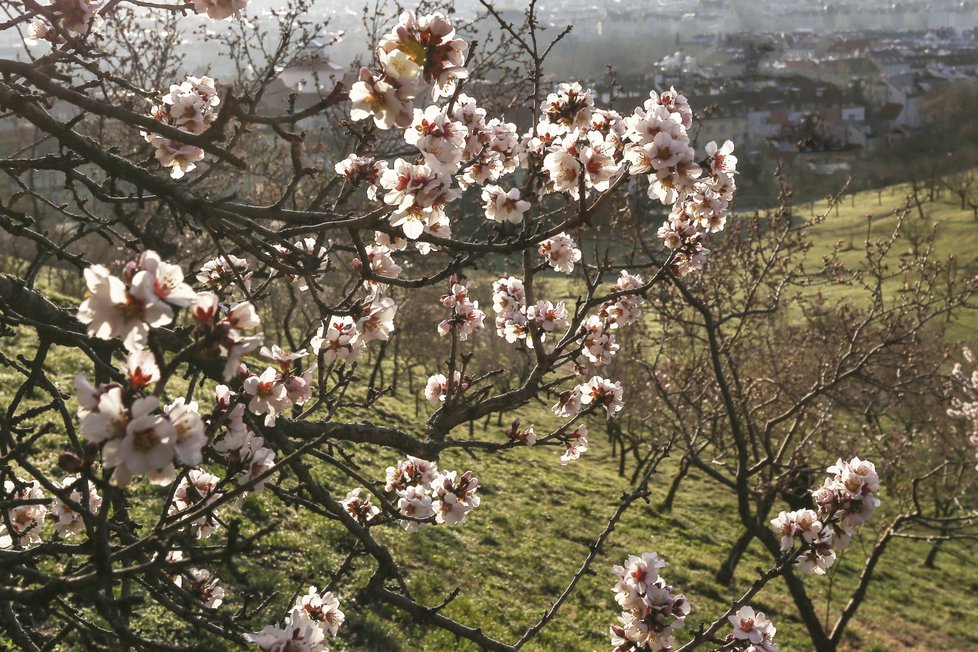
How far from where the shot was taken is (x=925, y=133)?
73188 millimetres

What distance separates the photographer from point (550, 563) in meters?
11.5

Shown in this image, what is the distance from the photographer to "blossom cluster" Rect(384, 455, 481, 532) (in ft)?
12.3

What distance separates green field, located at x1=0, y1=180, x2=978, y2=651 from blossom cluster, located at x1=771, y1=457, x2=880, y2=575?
283 cm

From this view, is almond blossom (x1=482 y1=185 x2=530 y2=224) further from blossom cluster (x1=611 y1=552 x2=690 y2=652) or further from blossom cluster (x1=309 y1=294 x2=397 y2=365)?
blossom cluster (x1=611 y1=552 x2=690 y2=652)

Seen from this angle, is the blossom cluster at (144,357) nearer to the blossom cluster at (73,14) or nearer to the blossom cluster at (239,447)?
the blossom cluster at (239,447)

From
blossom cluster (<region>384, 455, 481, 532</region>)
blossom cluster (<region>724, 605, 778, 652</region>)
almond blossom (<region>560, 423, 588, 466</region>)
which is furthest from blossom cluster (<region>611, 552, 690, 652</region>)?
almond blossom (<region>560, 423, 588, 466</region>)

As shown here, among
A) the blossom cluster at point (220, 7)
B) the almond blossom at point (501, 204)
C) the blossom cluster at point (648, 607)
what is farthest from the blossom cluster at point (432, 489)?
the blossom cluster at point (220, 7)

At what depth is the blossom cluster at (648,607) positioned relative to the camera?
3.49 m

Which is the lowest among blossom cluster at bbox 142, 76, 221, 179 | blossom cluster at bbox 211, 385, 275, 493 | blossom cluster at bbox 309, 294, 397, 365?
blossom cluster at bbox 211, 385, 275, 493

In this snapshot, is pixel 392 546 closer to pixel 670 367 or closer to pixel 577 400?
pixel 577 400

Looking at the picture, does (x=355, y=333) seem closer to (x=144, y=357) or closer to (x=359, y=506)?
(x=359, y=506)

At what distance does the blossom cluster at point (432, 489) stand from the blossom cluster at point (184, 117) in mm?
1612

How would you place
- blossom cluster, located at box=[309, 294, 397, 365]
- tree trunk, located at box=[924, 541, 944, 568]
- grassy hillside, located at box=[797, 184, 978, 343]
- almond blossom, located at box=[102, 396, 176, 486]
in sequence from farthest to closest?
1. grassy hillside, located at box=[797, 184, 978, 343]
2. tree trunk, located at box=[924, 541, 944, 568]
3. blossom cluster, located at box=[309, 294, 397, 365]
4. almond blossom, located at box=[102, 396, 176, 486]

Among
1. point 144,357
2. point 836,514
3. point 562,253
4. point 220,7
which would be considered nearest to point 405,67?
point 220,7
